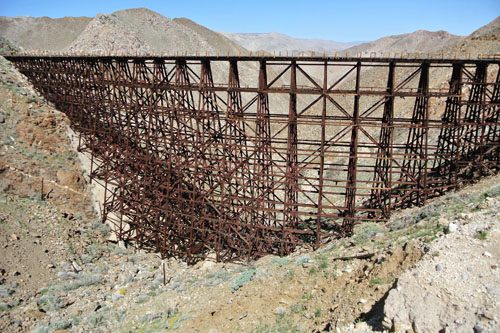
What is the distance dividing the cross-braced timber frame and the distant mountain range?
2255 millimetres

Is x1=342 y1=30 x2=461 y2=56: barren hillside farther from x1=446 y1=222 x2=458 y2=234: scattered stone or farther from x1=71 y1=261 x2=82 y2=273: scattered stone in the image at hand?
x1=446 y1=222 x2=458 y2=234: scattered stone

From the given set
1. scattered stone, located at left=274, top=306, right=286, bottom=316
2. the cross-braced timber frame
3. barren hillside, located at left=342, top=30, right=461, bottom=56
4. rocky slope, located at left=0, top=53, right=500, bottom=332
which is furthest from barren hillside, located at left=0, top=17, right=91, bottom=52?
scattered stone, located at left=274, top=306, right=286, bottom=316

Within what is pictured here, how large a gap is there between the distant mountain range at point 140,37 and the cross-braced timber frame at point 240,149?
2.25 m

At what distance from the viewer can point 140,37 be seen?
4341cm

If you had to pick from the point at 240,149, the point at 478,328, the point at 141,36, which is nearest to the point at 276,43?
the point at 141,36

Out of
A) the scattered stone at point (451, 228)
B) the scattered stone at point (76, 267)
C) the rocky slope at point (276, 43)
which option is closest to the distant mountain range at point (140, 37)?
the scattered stone at point (451, 228)

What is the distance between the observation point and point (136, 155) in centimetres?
1562

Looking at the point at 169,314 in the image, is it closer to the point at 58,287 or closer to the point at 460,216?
the point at 58,287

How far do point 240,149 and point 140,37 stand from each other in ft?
116

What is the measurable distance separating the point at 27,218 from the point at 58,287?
11.6 ft

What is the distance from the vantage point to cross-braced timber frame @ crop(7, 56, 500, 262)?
11.8 metres

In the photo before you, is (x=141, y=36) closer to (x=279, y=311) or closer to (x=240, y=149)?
(x=240, y=149)

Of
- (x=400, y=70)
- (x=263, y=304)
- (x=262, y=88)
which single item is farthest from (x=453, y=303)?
(x=400, y=70)

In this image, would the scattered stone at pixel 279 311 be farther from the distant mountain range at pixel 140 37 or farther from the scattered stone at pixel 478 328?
the distant mountain range at pixel 140 37
